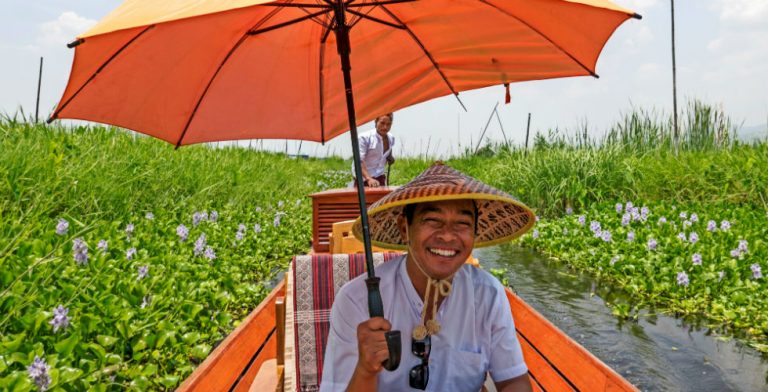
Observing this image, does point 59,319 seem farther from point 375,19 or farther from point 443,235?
point 443,235

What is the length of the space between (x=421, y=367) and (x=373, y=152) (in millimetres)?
6651

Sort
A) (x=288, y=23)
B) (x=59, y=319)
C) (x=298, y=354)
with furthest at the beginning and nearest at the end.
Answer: (x=59, y=319)
(x=298, y=354)
(x=288, y=23)

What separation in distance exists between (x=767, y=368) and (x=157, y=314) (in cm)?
447

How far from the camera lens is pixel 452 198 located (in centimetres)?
178

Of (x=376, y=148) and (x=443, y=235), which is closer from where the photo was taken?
(x=443, y=235)

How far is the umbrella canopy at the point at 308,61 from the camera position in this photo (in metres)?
2.48

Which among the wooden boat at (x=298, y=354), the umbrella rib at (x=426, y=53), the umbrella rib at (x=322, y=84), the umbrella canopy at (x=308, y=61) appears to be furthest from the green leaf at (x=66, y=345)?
the umbrella rib at (x=426, y=53)

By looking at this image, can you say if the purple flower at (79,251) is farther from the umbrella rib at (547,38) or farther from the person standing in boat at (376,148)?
the person standing in boat at (376,148)

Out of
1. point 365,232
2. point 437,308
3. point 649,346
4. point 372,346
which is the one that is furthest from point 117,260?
point 649,346

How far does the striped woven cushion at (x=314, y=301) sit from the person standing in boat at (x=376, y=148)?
15.8ft

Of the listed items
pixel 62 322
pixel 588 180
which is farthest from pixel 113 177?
pixel 588 180

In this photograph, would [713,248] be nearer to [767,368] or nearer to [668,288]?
[668,288]

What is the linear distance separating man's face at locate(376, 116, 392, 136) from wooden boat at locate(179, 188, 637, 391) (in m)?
4.59

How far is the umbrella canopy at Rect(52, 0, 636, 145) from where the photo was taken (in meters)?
2.48
